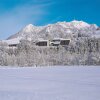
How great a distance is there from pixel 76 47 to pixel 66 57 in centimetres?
979

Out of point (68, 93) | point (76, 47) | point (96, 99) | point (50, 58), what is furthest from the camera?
point (76, 47)

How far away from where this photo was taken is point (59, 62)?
1089 inches

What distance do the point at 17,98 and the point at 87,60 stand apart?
21913 mm

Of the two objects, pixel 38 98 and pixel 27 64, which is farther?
pixel 27 64

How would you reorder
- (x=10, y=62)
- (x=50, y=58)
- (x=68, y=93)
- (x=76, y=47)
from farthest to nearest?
1. (x=76, y=47)
2. (x=50, y=58)
3. (x=10, y=62)
4. (x=68, y=93)

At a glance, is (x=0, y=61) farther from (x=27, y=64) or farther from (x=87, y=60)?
(x=87, y=60)

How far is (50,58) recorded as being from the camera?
2833 cm

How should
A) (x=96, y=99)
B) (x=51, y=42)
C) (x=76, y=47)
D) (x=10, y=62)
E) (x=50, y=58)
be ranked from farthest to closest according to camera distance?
1. (x=51, y=42)
2. (x=76, y=47)
3. (x=50, y=58)
4. (x=10, y=62)
5. (x=96, y=99)

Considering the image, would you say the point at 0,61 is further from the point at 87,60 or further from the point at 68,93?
the point at 68,93

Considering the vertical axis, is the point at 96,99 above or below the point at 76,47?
below

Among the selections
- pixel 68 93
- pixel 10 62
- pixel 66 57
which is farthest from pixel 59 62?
pixel 68 93

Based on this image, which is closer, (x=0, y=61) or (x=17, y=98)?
(x=17, y=98)

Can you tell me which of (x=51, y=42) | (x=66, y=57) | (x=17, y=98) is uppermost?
(x=51, y=42)

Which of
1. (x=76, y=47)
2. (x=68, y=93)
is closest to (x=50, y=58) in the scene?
(x=76, y=47)
